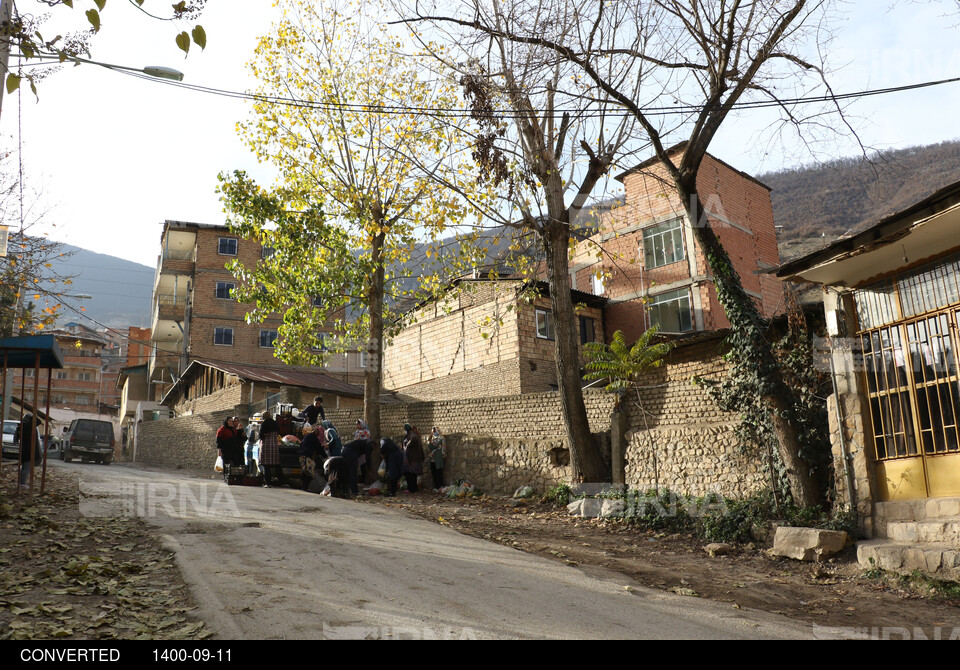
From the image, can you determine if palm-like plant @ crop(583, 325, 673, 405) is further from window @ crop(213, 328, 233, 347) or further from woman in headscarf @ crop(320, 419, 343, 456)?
window @ crop(213, 328, 233, 347)

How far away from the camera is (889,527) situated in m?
8.66

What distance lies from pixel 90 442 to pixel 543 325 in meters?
22.1

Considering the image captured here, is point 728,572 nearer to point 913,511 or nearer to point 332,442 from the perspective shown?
point 913,511

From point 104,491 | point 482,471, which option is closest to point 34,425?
point 104,491

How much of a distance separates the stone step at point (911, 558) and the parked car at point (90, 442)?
3207 centimetres

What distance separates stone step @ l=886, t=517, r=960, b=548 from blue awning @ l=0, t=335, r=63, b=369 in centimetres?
1222

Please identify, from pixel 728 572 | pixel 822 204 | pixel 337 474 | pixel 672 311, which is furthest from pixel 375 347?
pixel 822 204

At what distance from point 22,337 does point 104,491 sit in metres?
4.49

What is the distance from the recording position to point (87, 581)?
20.5ft

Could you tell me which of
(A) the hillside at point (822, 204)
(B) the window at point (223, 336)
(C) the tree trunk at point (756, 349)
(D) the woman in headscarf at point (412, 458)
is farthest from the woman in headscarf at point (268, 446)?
(A) the hillside at point (822, 204)

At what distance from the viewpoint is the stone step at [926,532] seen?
7.75 meters

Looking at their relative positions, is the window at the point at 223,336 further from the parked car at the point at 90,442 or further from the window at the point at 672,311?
the window at the point at 672,311

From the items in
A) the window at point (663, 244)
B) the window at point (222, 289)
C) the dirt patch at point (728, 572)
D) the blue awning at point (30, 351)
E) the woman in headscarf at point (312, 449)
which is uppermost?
the window at point (222, 289)
